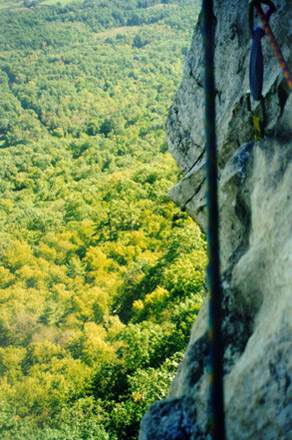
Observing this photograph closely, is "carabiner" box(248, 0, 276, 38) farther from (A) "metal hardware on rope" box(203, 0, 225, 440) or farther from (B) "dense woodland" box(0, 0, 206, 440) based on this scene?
(B) "dense woodland" box(0, 0, 206, 440)

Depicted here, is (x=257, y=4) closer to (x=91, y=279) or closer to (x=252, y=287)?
(x=252, y=287)

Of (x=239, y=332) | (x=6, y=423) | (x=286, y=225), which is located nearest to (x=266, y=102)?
(x=286, y=225)

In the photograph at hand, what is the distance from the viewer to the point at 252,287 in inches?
163

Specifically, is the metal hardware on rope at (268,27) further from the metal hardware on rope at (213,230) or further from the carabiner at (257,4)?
the metal hardware on rope at (213,230)

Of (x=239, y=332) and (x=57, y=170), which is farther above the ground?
(x=239, y=332)

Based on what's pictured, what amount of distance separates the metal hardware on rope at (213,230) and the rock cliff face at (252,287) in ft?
2.01

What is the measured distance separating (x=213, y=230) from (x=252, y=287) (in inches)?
89.4

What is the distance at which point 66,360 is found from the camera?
23.4 m

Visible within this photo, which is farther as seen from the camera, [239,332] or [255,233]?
[255,233]

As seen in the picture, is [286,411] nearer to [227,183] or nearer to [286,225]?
[286,225]

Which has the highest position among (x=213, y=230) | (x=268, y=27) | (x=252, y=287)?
(x=268, y=27)

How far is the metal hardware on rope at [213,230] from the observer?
217cm

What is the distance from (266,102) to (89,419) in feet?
54.5

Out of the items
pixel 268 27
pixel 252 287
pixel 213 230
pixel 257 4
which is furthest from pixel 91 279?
pixel 213 230
